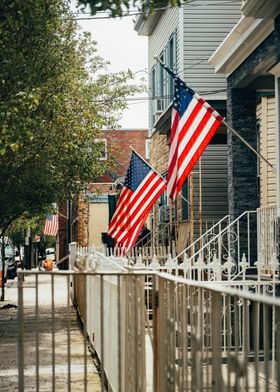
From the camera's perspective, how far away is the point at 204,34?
27.1 m

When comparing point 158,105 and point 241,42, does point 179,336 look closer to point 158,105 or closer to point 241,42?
point 241,42

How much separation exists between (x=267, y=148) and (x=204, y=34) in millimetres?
6769

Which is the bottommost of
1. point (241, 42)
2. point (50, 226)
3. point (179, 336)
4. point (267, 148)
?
point (179, 336)

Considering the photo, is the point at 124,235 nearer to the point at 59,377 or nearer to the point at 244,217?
the point at 244,217

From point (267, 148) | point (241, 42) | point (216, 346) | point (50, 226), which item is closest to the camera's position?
point (216, 346)

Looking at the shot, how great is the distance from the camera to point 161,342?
6.93 meters

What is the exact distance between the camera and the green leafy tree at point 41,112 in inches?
638

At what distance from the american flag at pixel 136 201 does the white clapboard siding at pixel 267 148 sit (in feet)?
9.66

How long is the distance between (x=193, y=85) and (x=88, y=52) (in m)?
13.8

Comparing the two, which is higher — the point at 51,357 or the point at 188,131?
the point at 188,131

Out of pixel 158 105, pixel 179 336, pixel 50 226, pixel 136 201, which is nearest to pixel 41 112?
pixel 136 201

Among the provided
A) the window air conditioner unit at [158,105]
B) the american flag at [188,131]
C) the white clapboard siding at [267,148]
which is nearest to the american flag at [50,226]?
the window air conditioner unit at [158,105]

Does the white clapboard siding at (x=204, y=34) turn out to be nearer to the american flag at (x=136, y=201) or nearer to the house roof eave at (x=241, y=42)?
the american flag at (x=136, y=201)

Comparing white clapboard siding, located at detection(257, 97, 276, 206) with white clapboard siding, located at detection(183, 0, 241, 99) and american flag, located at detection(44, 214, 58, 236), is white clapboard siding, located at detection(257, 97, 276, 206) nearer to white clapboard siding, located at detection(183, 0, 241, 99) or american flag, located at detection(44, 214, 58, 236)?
white clapboard siding, located at detection(183, 0, 241, 99)
